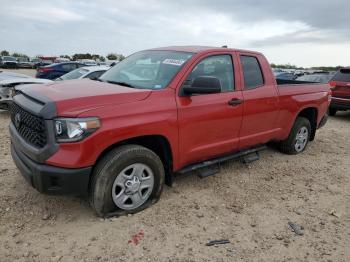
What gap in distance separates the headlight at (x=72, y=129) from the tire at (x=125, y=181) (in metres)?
0.39

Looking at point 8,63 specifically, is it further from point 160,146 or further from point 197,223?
point 197,223

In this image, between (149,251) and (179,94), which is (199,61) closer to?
(179,94)

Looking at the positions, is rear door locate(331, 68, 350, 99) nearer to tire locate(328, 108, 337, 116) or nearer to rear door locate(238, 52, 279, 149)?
tire locate(328, 108, 337, 116)

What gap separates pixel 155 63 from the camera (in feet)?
13.9

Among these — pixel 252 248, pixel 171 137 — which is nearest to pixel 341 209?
pixel 252 248

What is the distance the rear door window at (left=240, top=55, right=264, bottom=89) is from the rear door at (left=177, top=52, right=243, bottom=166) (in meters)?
0.24

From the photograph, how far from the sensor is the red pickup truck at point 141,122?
10.1ft

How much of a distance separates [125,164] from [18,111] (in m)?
1.36

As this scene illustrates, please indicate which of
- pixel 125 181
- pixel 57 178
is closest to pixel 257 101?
pixel 125 181

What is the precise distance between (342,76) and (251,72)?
702 cm

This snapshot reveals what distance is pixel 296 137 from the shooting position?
6.05 meters

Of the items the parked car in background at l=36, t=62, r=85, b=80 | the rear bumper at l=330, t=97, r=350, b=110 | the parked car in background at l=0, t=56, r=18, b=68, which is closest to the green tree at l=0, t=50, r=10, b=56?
the parked car in background at l=0, t=56, r=18, b=68

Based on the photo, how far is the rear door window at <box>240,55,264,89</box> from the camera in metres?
4.70

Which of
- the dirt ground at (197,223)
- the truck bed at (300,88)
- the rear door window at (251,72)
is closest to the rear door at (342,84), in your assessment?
Result: the truck bed at (300,88)
